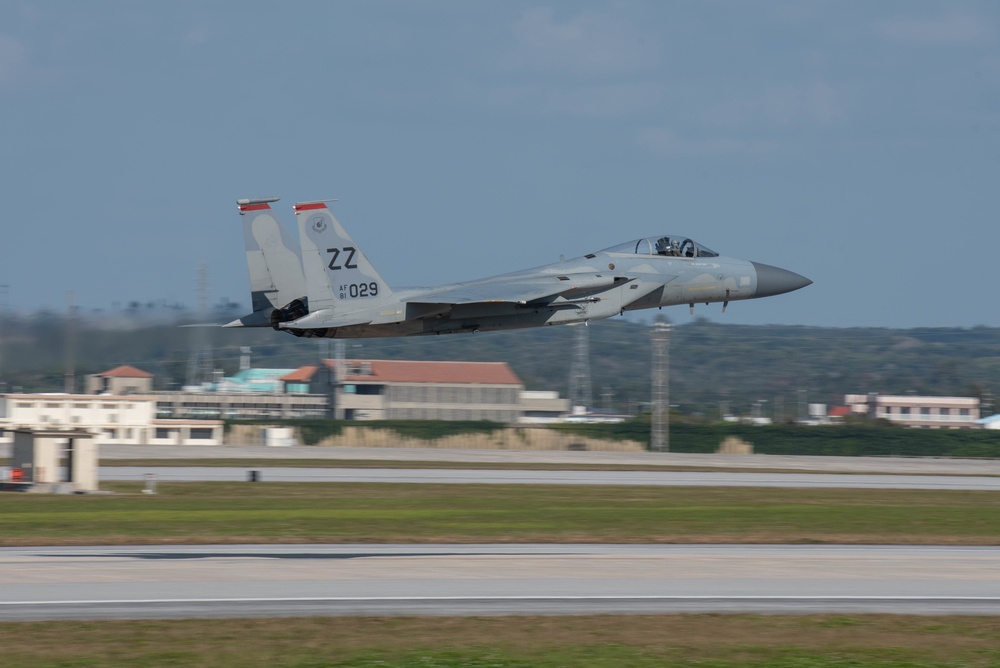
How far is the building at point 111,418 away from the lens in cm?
8162

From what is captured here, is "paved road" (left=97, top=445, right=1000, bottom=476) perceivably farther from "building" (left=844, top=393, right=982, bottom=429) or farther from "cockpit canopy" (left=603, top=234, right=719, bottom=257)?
"building" (left=844, top=393, right=982, bottom=429)

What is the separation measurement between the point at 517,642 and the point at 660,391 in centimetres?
6210

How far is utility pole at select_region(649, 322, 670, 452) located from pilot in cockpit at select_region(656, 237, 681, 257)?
134ft

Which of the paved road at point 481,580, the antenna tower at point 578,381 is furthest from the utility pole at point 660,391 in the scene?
the antenna tower at point 578,381

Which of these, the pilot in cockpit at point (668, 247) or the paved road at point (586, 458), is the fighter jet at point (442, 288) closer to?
the pilot in cockpit at point (668, 247)

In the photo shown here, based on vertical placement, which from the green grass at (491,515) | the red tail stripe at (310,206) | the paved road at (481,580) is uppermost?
the red tail stripe at (310,206)

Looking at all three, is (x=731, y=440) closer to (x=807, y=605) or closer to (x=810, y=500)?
(x=810, y=500)

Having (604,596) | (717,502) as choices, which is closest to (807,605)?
(604,596)

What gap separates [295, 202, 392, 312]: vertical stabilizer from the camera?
30094 mm

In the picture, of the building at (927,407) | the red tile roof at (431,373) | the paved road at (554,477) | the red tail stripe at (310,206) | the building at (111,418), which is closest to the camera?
the red tail stripe at (310,206)

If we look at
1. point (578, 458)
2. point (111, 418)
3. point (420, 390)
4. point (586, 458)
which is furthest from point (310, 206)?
point (420, 390)

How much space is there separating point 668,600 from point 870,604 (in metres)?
3.41

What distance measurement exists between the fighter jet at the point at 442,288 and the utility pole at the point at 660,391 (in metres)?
41.0

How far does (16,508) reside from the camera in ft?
124
